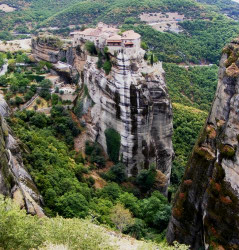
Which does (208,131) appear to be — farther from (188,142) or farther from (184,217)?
(188,142)

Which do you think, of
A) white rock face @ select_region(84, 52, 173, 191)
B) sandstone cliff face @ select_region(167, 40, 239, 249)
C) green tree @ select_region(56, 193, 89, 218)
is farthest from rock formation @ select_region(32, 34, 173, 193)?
sandstone cliff face @ select_region(167, 40, 239, 249)

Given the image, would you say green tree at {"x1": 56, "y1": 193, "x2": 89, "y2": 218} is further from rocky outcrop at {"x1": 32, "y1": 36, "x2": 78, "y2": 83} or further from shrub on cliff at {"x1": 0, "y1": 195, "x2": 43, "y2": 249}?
rocky outcrop at {"x1": 32, "y1": 36, "x2": 78, "y2": 83}

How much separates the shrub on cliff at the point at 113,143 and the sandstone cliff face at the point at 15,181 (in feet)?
52.0

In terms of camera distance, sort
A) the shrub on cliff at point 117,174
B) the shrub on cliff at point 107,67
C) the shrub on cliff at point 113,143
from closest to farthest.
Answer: the shrub on cliff at point 117,174 → the shrub on cliff at point 107,67 → the shrub on cliff at point 113,143

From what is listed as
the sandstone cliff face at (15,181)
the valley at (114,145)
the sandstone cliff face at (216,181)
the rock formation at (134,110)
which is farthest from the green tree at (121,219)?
the rock formation at (134,110)

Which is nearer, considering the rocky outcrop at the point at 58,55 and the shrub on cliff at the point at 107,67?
the shrub on cliff at the point at 107,67

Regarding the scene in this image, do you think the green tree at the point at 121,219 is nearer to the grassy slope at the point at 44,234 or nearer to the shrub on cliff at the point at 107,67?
the grassy slope at the point at 44,234

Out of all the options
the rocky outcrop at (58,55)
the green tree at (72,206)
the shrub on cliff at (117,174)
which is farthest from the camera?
the rocky outcrop at (58,55)

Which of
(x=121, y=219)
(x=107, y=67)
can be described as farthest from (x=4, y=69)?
(x=121, y=219)

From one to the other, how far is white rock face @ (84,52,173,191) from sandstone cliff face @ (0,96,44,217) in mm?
15429

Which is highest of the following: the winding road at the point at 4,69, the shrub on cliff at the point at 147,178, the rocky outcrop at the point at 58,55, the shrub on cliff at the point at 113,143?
the rocky outcrop at the point at 58,55

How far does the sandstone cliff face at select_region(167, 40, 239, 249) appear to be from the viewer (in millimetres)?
21578

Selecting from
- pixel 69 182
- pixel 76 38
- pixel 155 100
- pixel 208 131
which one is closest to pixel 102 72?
pixel 155 100

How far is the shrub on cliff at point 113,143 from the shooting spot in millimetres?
42531
